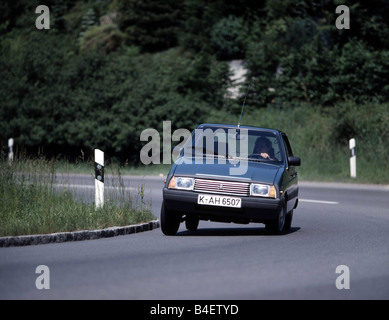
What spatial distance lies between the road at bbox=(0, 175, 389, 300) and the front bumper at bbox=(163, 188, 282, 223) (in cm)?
37

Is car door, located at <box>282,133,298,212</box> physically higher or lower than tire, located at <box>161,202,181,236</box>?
higher

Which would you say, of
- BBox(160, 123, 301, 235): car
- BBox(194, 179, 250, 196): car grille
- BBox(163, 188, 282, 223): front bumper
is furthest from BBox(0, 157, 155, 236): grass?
BBox(194, 179, 250, 196): car grille

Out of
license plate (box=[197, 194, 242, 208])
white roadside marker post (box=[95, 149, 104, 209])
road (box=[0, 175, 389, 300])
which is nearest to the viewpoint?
road (box=[0, 175, 389, 300])

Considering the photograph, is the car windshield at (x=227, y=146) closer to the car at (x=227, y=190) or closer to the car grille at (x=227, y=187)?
the car at (x=227, y=190)

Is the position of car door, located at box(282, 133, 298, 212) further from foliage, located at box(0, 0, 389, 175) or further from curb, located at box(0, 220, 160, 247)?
foliage, located at box(0, 0, 389, 175)

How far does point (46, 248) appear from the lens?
11180 millimetres

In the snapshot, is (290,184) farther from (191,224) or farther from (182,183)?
(182,183)

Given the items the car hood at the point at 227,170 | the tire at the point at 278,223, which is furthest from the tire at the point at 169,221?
the tire at the point at 278,223

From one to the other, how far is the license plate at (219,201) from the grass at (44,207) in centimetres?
174

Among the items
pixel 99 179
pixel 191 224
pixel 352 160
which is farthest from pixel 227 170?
pixel 352 160

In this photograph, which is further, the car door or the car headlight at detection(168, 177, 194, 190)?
the car door

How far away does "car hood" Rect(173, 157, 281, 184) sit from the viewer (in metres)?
12.6
